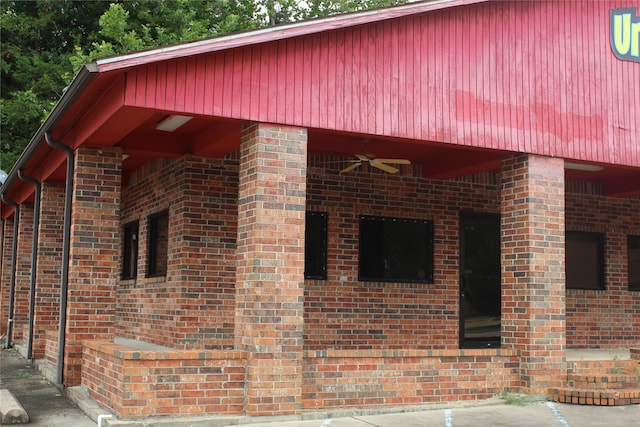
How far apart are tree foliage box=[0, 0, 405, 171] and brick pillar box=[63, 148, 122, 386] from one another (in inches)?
567

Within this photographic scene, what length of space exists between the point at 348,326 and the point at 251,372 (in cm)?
396

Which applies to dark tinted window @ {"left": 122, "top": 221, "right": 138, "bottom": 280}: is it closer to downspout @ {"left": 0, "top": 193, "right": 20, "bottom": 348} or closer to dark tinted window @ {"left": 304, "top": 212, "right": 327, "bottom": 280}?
downspout @ {"left": 0, "top": 193, "right": 20, "bottom": 348}

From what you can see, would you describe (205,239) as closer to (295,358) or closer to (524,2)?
(295,358)

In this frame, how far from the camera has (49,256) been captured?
43.8ft

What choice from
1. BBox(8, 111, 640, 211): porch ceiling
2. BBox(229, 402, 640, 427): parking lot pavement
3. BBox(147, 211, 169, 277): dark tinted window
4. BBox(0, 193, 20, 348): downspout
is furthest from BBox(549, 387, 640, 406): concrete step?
BBox(0, 193, 20, 348): downspout

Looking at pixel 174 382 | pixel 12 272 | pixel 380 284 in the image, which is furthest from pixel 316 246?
pixel 12 272

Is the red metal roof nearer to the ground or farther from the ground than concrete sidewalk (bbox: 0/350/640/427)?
farther from the ground

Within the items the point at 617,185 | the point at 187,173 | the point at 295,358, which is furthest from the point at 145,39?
the point at 295,358

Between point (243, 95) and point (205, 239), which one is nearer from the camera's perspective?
point (243, 95)

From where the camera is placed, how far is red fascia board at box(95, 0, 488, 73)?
7.69 metres

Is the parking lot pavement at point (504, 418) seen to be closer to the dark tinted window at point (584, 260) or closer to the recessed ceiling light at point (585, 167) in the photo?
the recessed ceiling light at point (585, 167)

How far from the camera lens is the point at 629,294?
47.8ft

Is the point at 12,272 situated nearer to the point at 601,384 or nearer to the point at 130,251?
the point at 130,251

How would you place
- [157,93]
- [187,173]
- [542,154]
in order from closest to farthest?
[157,93] → [542,154] → [187,173]
